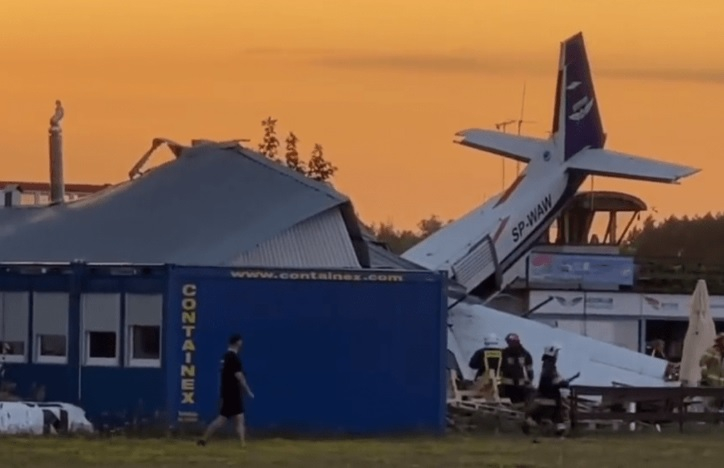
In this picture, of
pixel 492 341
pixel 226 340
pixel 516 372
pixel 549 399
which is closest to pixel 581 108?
pixel 492 341

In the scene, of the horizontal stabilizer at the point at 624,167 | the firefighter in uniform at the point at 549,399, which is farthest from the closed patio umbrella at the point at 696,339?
the horizontal stabilizer at the point at 624,167

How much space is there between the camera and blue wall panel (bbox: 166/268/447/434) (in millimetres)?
31844

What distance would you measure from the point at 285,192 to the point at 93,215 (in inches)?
135

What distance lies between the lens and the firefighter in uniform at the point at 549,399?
108 feet

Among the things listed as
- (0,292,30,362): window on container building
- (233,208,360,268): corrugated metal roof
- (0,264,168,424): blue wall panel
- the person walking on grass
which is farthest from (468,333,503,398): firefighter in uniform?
the person walking on grass

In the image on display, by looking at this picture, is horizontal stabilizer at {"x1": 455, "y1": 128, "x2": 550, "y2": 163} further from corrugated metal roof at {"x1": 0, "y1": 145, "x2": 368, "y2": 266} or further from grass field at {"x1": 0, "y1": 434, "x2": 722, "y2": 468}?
grass field at {"x1": 0, "y1": 434, "x2": 722, "y2": 468}

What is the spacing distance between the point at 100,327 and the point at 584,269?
1522 inches

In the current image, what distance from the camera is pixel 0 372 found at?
3341 centimetres

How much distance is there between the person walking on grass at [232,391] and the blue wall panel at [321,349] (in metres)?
2.81

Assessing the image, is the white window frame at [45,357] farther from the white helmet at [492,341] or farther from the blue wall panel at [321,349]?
Answer: the white helmet at [492,341]

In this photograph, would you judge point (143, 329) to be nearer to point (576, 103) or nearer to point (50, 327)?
point (50, 327)

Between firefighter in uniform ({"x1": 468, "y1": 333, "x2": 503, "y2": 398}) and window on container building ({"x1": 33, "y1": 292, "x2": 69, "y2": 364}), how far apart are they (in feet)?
22.7

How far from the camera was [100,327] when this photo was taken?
32625mm

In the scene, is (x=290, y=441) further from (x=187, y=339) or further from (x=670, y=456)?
(x=670, y=456)
